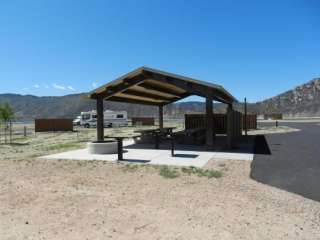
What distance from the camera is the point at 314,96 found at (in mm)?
114188

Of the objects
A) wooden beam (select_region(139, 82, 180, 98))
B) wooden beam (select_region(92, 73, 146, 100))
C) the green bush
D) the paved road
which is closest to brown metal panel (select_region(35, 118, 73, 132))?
wooden beam (select_region(139, 82, 180, 98))

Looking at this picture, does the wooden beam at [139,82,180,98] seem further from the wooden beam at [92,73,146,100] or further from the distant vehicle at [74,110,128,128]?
the distant vehicle at [74,110,128,128]

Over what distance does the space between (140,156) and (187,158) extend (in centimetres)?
178

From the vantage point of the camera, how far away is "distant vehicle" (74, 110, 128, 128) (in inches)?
1736

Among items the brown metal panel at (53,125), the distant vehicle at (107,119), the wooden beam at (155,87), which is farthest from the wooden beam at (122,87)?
the distant vehicle at (107,119)

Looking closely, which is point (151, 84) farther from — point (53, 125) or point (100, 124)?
point (53, 125)

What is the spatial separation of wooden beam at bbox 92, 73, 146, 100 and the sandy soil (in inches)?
234

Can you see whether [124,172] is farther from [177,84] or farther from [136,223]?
[177,84]

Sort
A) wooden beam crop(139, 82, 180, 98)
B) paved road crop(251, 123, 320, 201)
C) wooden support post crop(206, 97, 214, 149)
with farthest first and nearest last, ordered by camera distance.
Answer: wooden beam crop(139, 82, 180, 98) → wooden support post crop(206, 97, 214, 149) → paved road crop(251, 123, 320, 201)

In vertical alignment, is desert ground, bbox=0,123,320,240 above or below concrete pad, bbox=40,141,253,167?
below

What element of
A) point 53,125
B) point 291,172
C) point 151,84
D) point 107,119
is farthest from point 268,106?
point 291,172

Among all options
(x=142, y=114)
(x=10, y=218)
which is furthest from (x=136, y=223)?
Answer: (x=142, y=114)

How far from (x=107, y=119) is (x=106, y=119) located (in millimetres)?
155

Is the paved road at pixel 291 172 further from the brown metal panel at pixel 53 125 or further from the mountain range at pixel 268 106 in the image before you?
the mountain range at pixel 268 106
